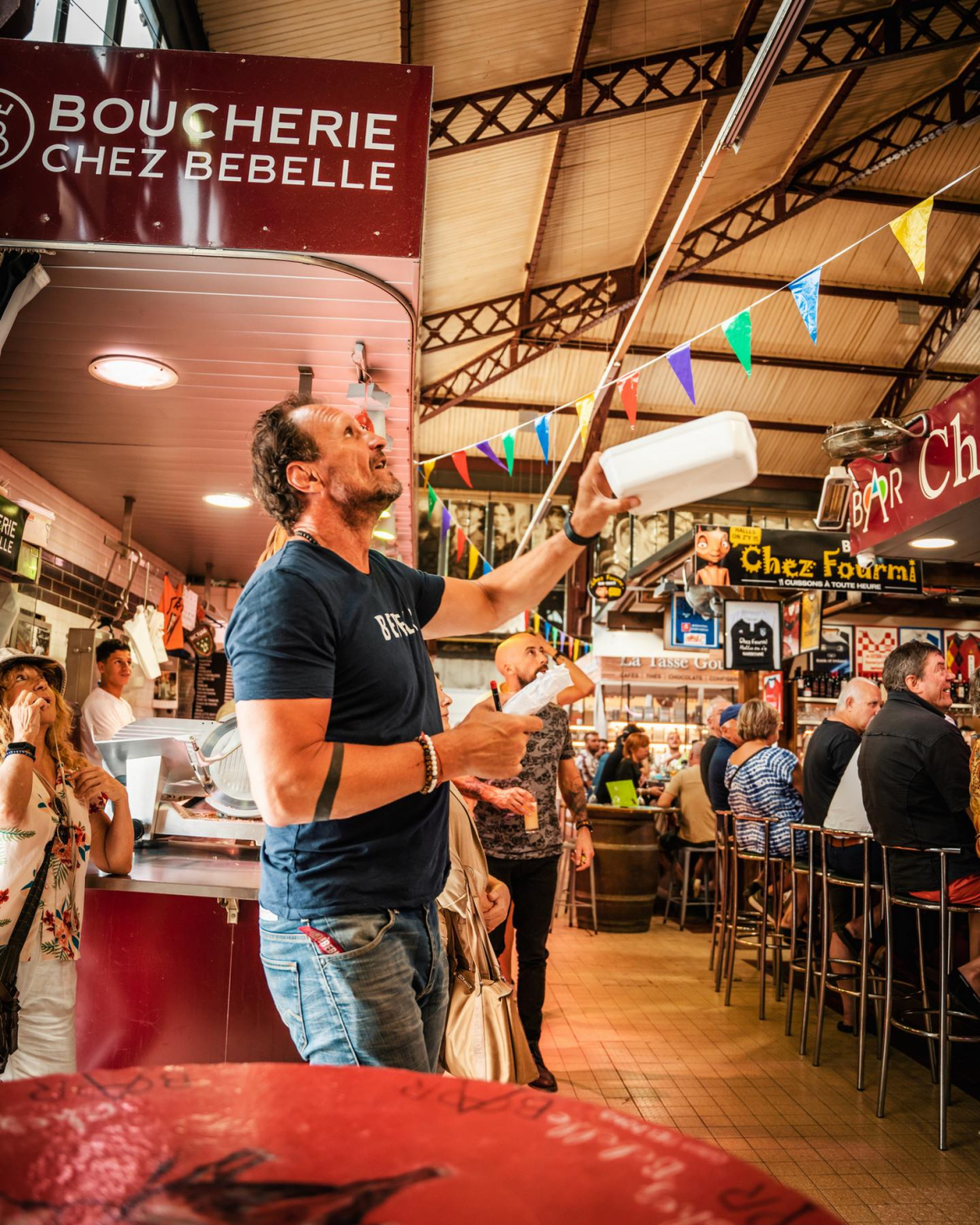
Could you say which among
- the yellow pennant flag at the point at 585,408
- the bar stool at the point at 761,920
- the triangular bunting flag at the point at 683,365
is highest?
the yellow pennant flag at the point at 585,408

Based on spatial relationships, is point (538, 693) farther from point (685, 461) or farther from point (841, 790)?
point (841, 790)

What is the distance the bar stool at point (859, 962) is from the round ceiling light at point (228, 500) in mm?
3950

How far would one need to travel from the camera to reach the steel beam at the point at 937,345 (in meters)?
12.4

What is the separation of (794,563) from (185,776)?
6531 mm

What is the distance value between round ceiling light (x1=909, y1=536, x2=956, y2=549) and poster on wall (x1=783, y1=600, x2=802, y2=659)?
183 inches

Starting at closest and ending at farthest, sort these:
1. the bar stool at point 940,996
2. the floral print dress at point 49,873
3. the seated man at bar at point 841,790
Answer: the floral print dress at point 49,873 < the bar stool at point 940,996 < the seated man at bar at point 841,790

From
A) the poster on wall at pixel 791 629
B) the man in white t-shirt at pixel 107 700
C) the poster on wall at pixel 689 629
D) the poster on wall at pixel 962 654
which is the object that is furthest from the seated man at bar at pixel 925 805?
the poster on wall at pixel 962 654

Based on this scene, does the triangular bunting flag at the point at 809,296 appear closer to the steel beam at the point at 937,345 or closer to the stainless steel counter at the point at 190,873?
the stainless steel counter at the point at 190,873

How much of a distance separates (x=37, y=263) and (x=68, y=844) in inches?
71.2

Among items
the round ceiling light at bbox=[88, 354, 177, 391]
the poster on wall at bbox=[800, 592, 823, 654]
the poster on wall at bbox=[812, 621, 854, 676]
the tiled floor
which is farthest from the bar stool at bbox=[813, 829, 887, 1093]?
the poster on wall at bbox=[812, 621, 854, 676]

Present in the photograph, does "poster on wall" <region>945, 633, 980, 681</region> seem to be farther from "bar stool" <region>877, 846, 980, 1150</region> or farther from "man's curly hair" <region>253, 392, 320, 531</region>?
"man's curly hair" <region>253, 392, 320, 531</region>

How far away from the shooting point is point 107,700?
5.55m

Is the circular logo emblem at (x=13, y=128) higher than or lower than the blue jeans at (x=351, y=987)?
higher

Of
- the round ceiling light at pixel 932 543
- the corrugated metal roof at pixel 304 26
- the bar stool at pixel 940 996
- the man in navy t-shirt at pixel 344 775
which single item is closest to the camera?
the man in navy t-shirt at pixel 344 775
